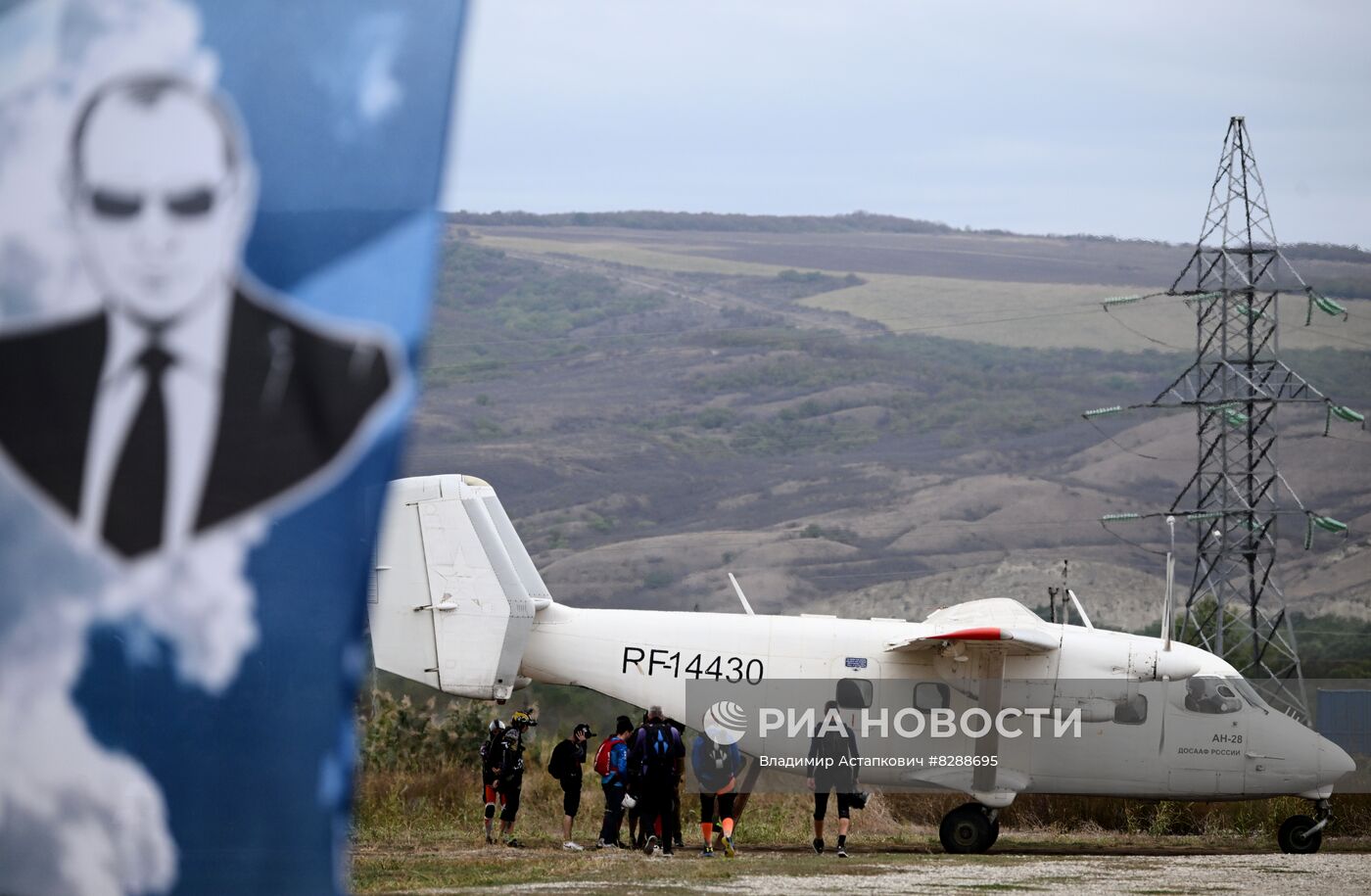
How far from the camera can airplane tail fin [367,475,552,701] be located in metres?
19.5

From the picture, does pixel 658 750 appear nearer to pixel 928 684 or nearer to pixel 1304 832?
pixel 928 684

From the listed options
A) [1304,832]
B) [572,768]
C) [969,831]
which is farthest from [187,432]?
[1304,832]

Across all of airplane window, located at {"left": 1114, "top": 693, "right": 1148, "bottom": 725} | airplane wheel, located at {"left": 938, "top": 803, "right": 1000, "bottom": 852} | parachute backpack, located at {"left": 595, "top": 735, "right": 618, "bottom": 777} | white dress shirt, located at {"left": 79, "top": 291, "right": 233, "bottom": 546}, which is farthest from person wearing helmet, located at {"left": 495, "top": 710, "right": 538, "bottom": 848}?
white dress shirt, located at {"left": 79, "top": 291, "right": 233, "bottom": 546}

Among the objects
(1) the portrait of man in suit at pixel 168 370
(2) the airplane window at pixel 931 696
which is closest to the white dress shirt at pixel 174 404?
(1) the portrait of man in suit at pixel 168 370

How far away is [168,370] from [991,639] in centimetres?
1547

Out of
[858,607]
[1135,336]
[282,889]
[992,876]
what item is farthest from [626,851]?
[1135,336]

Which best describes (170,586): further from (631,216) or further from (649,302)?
(631,216)

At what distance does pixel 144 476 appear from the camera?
4613 millimetres

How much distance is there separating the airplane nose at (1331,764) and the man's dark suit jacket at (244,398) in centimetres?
1783

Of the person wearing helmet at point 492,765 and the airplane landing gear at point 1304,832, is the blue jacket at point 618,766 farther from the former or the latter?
the airplane landing gear at point 1304,832

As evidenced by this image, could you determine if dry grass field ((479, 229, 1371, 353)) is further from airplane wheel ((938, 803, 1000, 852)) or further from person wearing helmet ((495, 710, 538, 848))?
person wearing helmet ((495, 710, 538, 848))

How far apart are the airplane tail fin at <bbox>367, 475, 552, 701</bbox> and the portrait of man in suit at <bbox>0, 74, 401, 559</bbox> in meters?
14.9

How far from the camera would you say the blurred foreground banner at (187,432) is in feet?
15.0

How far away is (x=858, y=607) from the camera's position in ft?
245
